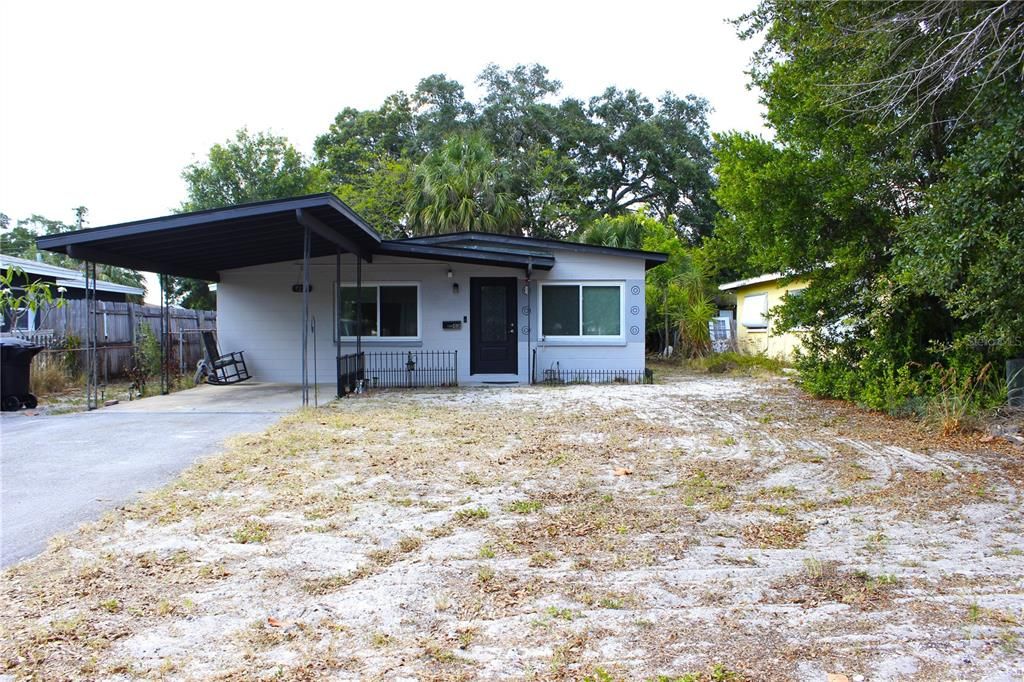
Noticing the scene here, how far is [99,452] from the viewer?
6305mm

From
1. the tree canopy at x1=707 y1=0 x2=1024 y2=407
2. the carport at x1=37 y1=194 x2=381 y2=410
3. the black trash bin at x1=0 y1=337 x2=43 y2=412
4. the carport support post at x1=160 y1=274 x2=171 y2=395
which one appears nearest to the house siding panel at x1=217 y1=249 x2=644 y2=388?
the carport at x1=37 y1=194 x2=381 y2=410

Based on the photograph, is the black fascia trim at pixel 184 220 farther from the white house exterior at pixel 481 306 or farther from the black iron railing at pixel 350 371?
the white house exterior at pixel 481 306

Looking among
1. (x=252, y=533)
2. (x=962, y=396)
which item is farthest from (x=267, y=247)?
(x=962, y=396)

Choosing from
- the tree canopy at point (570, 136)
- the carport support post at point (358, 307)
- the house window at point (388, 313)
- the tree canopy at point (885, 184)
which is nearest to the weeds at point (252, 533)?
the tree canopy at point (885, 184)

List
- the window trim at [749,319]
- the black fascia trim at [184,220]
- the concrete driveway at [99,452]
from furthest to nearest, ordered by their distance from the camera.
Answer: the window trim at [749,319] → the black fascia trim at [184,220] → the concrete driveway at [99,452]

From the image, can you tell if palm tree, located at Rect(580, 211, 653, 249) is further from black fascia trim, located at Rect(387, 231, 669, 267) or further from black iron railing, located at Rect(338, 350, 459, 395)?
black iron railing, located at Rect(338, 350, 459, 395)

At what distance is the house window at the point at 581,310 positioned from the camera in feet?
42.4

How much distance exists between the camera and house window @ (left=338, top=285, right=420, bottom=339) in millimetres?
12891

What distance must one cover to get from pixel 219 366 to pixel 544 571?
35.2 feet

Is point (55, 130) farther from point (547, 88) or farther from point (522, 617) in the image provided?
point (547, 88)

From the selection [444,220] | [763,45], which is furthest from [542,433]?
[444,220]

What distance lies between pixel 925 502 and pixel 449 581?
3454 millimetres

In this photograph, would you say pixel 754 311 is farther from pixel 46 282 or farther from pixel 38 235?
pixel 38 235

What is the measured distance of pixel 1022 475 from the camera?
5.34 m
